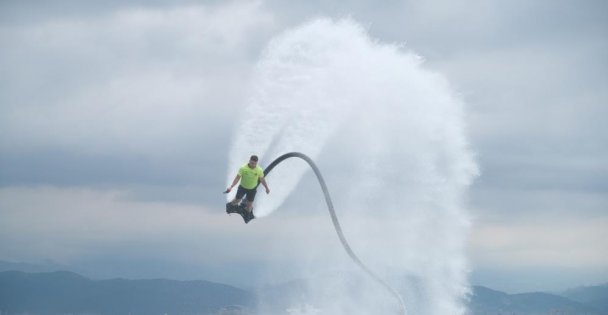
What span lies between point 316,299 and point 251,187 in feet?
335

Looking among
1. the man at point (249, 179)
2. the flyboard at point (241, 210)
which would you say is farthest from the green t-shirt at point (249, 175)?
the flyboard at point (241, 210)

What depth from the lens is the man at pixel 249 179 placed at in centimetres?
4666

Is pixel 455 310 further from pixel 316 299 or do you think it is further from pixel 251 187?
pixel 316 299

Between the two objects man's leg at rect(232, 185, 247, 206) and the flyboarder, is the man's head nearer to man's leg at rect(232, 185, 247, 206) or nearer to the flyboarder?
the flyboarder

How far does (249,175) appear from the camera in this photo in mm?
47156

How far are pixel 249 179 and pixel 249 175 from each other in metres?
0.32

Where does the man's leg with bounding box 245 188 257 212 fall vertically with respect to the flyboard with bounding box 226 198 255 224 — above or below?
above

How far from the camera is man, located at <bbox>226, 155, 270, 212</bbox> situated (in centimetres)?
4666

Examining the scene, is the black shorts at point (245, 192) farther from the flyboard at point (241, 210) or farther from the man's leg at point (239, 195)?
the flyboard at point (241, 210)

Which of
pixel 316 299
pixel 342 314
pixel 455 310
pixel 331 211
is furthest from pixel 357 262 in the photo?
pixel 316 299

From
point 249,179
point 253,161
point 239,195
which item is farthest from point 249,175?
point 239,195

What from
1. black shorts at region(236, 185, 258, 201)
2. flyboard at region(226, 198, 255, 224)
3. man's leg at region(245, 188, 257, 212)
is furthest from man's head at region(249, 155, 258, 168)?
flyboard at region(226, 198, 255, 224)

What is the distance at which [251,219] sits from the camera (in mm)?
49969

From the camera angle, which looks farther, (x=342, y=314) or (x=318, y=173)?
(x=342, y=314)
